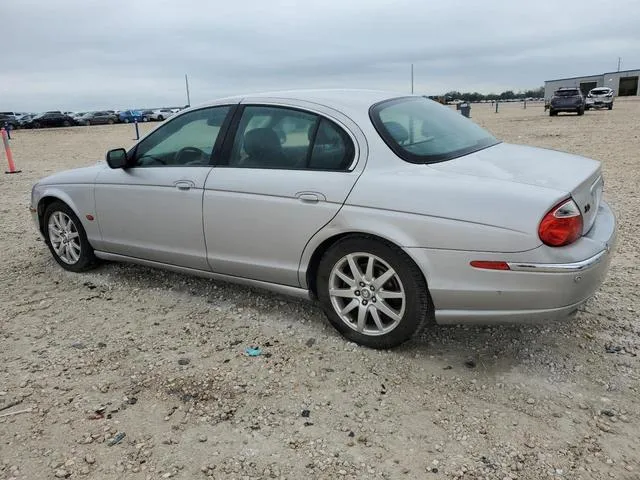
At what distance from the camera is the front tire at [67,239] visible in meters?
4.84

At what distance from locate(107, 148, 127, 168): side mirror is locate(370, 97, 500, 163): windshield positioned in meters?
2.07

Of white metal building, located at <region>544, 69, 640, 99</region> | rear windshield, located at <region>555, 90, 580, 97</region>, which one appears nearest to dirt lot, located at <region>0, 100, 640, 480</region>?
rear windshield, located at <region>555, 90, 580, 97</region>

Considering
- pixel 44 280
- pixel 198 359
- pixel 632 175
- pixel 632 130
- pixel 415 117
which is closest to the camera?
pixel 198 359

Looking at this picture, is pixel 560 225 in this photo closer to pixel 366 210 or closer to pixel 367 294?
pixel 366 210

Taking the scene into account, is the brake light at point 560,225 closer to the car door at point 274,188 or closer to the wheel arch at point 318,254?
the wheel arch at point 318,254

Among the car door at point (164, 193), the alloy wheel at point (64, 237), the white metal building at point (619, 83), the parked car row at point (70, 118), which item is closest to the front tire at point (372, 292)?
the car door at point (164, 193)

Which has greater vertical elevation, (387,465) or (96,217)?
(96,217)

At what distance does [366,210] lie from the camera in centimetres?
312

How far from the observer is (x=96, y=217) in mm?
4574

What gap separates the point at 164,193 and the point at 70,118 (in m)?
49.3

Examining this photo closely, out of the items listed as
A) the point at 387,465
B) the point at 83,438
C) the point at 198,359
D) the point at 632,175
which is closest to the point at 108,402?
the point at 83,438

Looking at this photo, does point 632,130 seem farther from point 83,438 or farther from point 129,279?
point 83,438

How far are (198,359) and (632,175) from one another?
8420 millimetres

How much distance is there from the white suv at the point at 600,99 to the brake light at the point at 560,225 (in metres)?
38.3
